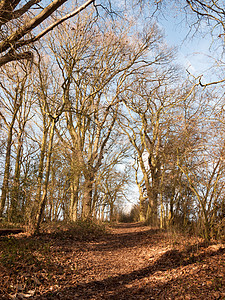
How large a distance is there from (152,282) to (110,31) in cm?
1073

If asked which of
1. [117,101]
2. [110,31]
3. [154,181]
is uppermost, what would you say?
[110,31]

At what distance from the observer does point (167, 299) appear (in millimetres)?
3738

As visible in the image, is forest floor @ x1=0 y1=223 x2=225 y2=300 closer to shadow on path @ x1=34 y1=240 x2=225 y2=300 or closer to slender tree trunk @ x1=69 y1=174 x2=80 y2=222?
shadow on path @ x1=34 y1=240 x2=225 y2=300

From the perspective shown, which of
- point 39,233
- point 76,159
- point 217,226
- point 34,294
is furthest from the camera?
point 76,159

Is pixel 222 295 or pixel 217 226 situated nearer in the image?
pixel 222 295

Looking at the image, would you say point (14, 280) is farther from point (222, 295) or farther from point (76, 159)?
point (76, 159)

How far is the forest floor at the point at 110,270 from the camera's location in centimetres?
402

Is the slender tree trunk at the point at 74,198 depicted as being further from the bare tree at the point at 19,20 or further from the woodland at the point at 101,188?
the bare tree at the point at 19,20

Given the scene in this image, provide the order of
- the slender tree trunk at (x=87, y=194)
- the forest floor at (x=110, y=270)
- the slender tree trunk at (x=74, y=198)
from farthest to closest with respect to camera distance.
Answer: the slender tree trunk at (x=87, y=194)
the slender tree trunk at (x=74, y=198)
the forest floor at (x=110, y=270)

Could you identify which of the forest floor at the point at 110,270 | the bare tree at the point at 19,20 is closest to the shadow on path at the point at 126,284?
the forest floor at the point at 110,270

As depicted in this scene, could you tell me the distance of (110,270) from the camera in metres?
5.55

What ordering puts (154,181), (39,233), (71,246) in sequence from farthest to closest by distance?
(154,181) < (39,233) < (71,246)

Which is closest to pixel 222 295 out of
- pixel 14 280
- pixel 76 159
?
pixel 14 280

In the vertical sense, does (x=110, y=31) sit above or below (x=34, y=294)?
above
